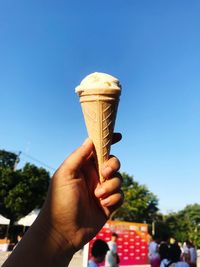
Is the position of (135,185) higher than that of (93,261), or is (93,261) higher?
(135,185)

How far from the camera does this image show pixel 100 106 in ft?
6.97

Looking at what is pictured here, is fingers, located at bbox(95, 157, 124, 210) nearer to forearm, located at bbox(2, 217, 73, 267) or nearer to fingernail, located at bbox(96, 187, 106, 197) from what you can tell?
fingernail, located at bbox(96, 187, 106, 197)

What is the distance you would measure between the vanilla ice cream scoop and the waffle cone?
0.08ft

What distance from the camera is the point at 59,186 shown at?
1.92 metres

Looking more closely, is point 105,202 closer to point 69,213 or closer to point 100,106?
point 69,213

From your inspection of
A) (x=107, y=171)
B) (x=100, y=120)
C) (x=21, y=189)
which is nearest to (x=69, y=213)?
(x=107, y=171)

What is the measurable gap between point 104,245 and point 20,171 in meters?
28.2

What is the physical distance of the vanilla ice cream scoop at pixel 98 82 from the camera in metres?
2.11

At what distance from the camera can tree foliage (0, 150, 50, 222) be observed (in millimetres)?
31062

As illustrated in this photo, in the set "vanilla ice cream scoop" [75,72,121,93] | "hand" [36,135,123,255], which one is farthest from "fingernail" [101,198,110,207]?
"vanilla ice cream scoop" [75,72,121,93]

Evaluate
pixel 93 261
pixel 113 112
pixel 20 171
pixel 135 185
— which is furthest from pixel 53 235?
pixel 135 185

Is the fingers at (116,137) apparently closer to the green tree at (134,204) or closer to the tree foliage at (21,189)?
the tree foliage at (21,189)

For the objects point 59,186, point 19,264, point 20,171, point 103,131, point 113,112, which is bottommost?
point 19,264

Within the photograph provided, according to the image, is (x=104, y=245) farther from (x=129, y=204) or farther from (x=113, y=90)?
(x=129, y=204)
